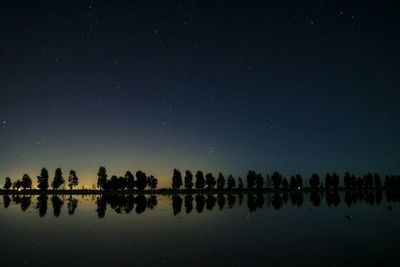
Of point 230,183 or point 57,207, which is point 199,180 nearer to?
point 230,183

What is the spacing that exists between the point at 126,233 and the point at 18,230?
9.61m

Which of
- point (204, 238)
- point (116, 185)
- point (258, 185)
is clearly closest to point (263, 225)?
point (204, 238)

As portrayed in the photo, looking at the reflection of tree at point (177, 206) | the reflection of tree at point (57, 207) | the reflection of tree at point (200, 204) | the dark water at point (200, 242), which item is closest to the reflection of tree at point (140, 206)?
the reflection of tree at point (177, 206)

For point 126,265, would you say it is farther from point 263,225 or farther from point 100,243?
point 263,225

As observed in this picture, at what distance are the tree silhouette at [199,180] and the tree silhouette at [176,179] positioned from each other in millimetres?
9494

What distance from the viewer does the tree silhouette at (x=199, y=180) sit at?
180 m

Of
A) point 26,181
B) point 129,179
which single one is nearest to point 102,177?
point 129,179

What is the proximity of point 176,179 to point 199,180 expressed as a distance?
12.9 metres

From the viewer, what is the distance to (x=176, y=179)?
172m

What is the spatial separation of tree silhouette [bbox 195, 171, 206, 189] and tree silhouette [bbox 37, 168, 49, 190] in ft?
196

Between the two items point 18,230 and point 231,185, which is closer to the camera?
point 18,230

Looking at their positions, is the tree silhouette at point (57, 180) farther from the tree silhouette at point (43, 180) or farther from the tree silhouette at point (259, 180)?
the tree silhouette at point (259, 180)

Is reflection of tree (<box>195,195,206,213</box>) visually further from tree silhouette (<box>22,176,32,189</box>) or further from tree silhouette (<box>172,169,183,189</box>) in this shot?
tree silhouette (<box>22,176,32,189</box>)

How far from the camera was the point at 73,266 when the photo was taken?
70.4ft
